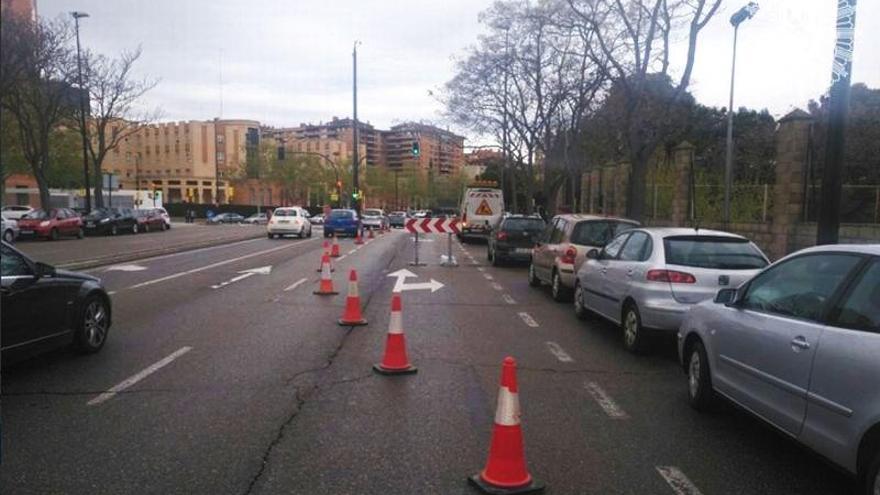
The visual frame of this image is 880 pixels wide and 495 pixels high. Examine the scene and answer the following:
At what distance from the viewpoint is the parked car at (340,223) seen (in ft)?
137

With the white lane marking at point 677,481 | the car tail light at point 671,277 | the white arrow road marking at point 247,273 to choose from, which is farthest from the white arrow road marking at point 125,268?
the white lane marking at point 677,481

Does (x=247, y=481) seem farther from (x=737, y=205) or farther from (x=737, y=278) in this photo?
(x=737, y=205)

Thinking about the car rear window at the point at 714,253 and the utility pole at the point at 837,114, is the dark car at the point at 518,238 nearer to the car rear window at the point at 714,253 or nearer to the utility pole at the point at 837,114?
the utility pole at the point at 837,114

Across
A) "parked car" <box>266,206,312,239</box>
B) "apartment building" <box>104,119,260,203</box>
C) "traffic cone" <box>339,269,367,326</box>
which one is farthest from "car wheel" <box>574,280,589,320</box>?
"apartment building" <box>104,119,260,203</box>

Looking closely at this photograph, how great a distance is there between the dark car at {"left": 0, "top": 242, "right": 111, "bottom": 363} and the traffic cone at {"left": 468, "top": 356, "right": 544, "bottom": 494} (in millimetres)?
4426

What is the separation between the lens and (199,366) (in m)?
7.73

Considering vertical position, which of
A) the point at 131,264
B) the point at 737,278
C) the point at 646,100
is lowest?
the point at 131,264

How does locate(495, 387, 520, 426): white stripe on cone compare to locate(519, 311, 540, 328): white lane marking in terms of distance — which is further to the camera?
locate(519, 311, 540, 328): white lane marking

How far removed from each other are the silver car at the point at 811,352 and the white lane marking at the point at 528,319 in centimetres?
477

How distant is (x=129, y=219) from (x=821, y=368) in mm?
43319

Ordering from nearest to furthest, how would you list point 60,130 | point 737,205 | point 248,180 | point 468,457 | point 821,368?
1. point 821,368
2. point 468,457
3. point 737,205
4. point 60,130
5. point 248,180

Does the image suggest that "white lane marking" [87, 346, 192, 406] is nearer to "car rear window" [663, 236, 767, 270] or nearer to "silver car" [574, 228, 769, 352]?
"silver car" [574, 228, 769, 352]

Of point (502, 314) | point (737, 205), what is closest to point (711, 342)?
point (502, 314)

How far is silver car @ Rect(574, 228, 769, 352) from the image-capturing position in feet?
27.6
